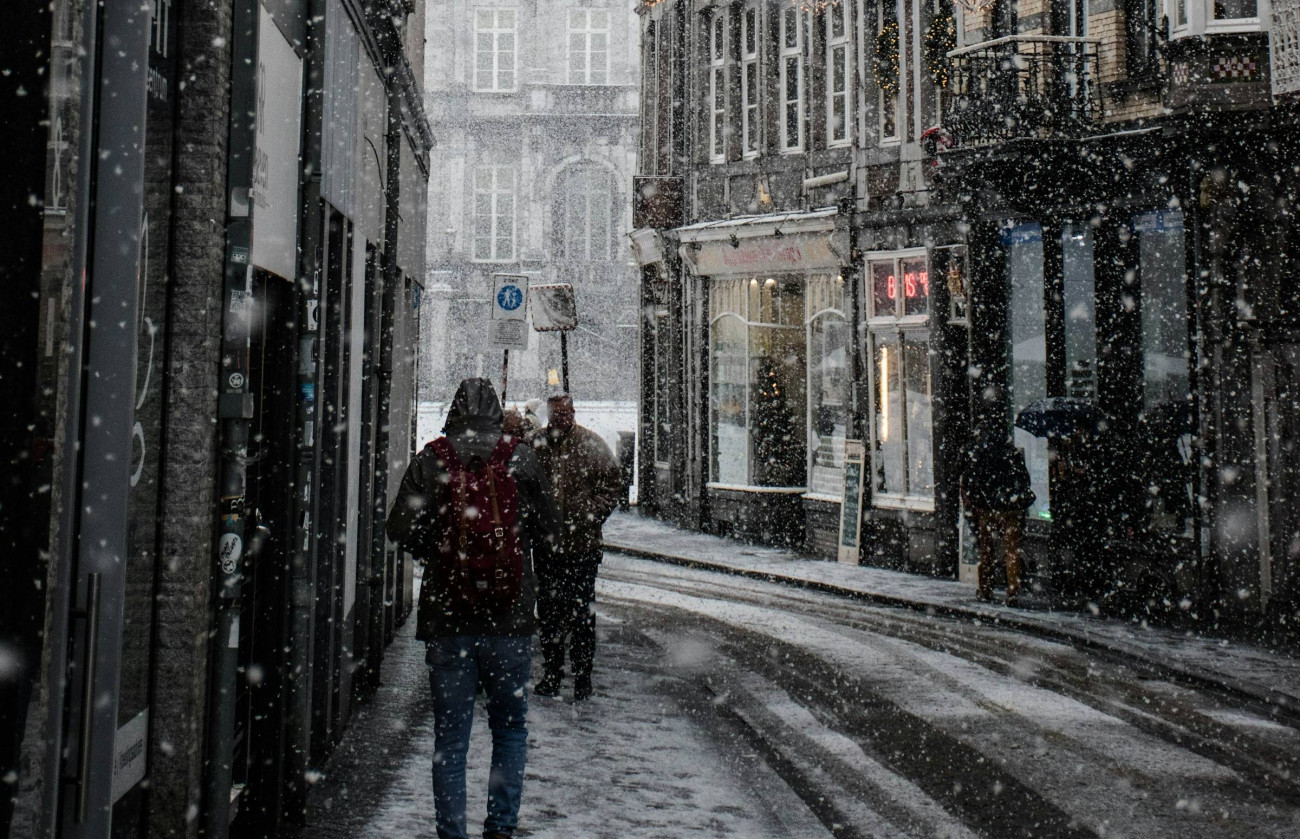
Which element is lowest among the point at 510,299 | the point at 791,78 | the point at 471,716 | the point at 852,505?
the point at 471,716

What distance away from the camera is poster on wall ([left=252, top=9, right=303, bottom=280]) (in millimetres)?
5301

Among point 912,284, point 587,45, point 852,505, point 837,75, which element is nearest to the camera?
point 912,284

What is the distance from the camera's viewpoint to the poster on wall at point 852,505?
1842 centimetres

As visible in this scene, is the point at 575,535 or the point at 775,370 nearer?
the point at 575,535

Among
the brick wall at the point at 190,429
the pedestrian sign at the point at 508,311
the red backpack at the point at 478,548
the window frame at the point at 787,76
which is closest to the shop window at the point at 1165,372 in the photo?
the window frame at the point at 787,76

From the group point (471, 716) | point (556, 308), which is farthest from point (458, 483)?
point (556, 308)

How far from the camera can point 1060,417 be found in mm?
15008

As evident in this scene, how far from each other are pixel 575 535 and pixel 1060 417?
26.3 feet

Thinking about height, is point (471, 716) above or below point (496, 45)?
below

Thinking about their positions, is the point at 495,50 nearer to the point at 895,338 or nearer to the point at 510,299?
the point at 895,338

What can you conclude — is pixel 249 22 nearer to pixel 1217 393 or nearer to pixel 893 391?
pixel 1217 393

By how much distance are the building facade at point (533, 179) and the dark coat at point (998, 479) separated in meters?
36.8

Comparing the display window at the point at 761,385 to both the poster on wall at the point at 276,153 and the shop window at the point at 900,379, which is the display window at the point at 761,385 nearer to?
the shop window at the point at 900,379

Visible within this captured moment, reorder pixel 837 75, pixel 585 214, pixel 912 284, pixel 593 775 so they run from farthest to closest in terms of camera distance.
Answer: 1. pixel 585 214
2. pixel 837 75
3. pixel 912 284
4. pixel 593 775
